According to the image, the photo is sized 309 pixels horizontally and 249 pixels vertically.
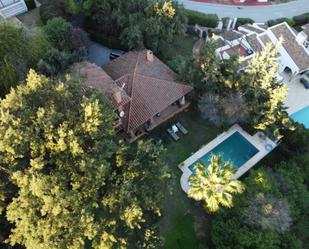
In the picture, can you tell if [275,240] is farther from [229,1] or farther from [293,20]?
[229,1]

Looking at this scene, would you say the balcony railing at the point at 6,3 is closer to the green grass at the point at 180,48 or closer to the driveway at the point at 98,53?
the driveway at the point at 98,53

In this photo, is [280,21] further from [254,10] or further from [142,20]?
[142,20]

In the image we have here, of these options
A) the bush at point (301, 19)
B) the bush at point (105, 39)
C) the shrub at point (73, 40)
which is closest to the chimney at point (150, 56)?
the bush at point (105, 39)

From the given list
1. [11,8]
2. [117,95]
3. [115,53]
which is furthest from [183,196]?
[11,8]

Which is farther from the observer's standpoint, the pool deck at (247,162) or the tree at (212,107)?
the tree at (212,107)

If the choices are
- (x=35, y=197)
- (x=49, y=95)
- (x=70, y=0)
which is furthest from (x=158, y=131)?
(x=70, y=0)

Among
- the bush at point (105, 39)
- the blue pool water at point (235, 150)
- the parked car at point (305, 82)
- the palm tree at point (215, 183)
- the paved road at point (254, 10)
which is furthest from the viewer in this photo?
the paved road at point (254, 10)
